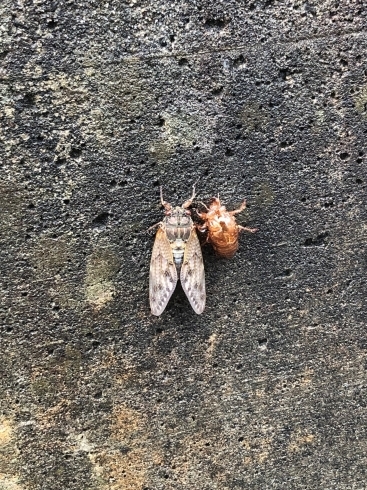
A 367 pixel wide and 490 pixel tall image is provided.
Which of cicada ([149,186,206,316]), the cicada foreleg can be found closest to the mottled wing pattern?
cicada ([149,186,206,316])

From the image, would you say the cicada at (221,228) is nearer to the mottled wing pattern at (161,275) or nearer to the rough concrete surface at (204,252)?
the rough concrete surface at (204,252)

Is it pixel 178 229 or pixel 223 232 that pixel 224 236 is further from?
pixel 178 229

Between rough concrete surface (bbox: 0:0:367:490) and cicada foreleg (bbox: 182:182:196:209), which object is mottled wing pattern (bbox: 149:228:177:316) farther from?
cicada foreleg (bbox: 182:182:196:209)

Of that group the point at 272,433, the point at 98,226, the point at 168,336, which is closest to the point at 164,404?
the point at 168,336

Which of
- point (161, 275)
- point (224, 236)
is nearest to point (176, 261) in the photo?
point (161, 275)

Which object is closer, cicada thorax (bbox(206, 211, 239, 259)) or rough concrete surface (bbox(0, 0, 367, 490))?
rough concrete surface (bbox(0, 0, 367, 490))

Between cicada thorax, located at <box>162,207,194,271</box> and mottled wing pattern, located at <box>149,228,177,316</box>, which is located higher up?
cicada thorax, located at <box>162,207,194,271</box>

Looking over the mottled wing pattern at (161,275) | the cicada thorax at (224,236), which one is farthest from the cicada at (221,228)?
the mottled wing pattern at (161,275)

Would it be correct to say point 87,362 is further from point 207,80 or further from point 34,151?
point 207,80
